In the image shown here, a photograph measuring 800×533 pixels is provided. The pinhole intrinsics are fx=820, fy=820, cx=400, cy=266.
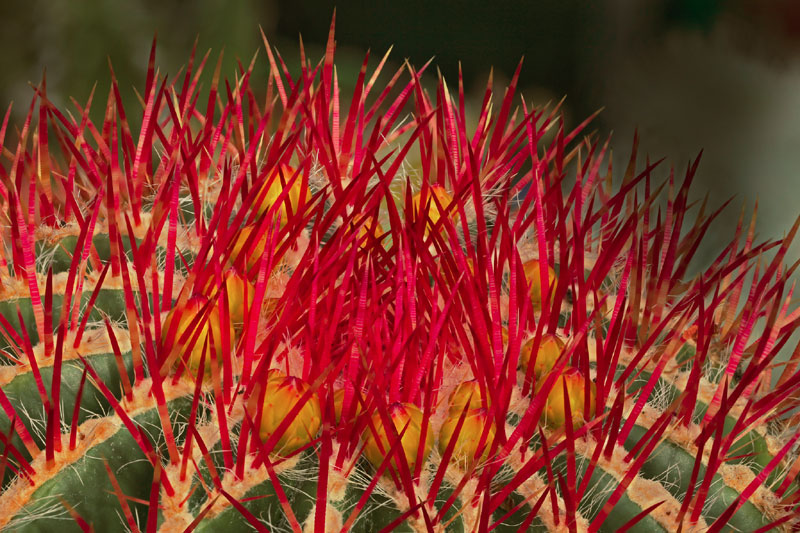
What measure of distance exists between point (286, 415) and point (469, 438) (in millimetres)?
67

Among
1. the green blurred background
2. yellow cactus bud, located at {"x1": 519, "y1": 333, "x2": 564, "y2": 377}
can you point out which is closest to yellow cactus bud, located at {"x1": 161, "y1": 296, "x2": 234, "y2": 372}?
yellow cactus bud, located at {"x1": 519, "y1": 333, "x2": 564, "y2": 377}

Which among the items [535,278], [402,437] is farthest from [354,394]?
[535,278]

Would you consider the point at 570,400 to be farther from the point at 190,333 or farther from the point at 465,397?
the point at 190,333

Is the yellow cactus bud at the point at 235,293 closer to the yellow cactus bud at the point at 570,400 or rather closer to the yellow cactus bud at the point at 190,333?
the yellow cactus bud at the point at 190,333

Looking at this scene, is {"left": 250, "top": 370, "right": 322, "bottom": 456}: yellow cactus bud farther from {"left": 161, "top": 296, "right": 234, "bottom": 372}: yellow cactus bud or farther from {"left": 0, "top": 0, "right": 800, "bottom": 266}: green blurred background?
{"left": 0, "top": 0, "right": 800, "bottom": 266}: green blurred background

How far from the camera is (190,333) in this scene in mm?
307

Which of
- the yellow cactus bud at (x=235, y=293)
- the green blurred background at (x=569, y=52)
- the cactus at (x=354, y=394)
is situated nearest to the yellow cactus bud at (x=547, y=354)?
the cactus at (x=354, y=394)

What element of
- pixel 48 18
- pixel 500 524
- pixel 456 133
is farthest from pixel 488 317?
pixel 48 18

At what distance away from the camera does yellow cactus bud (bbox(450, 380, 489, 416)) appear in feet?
1.02

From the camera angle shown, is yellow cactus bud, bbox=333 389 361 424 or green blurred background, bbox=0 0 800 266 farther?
green blurred background, bbox=0 0 800 266

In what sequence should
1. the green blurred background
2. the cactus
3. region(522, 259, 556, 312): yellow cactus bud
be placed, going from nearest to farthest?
the cactus → region(522, 259, 556, 312): yellow cactus bud → the green blurred background

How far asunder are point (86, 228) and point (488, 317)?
0.17m

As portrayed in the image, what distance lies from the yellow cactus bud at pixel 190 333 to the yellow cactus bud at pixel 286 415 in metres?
0.03

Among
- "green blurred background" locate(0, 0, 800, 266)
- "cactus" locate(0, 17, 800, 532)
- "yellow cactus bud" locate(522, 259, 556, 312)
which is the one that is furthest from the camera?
"green blurred background" locate(0, 0, 800, 266)
